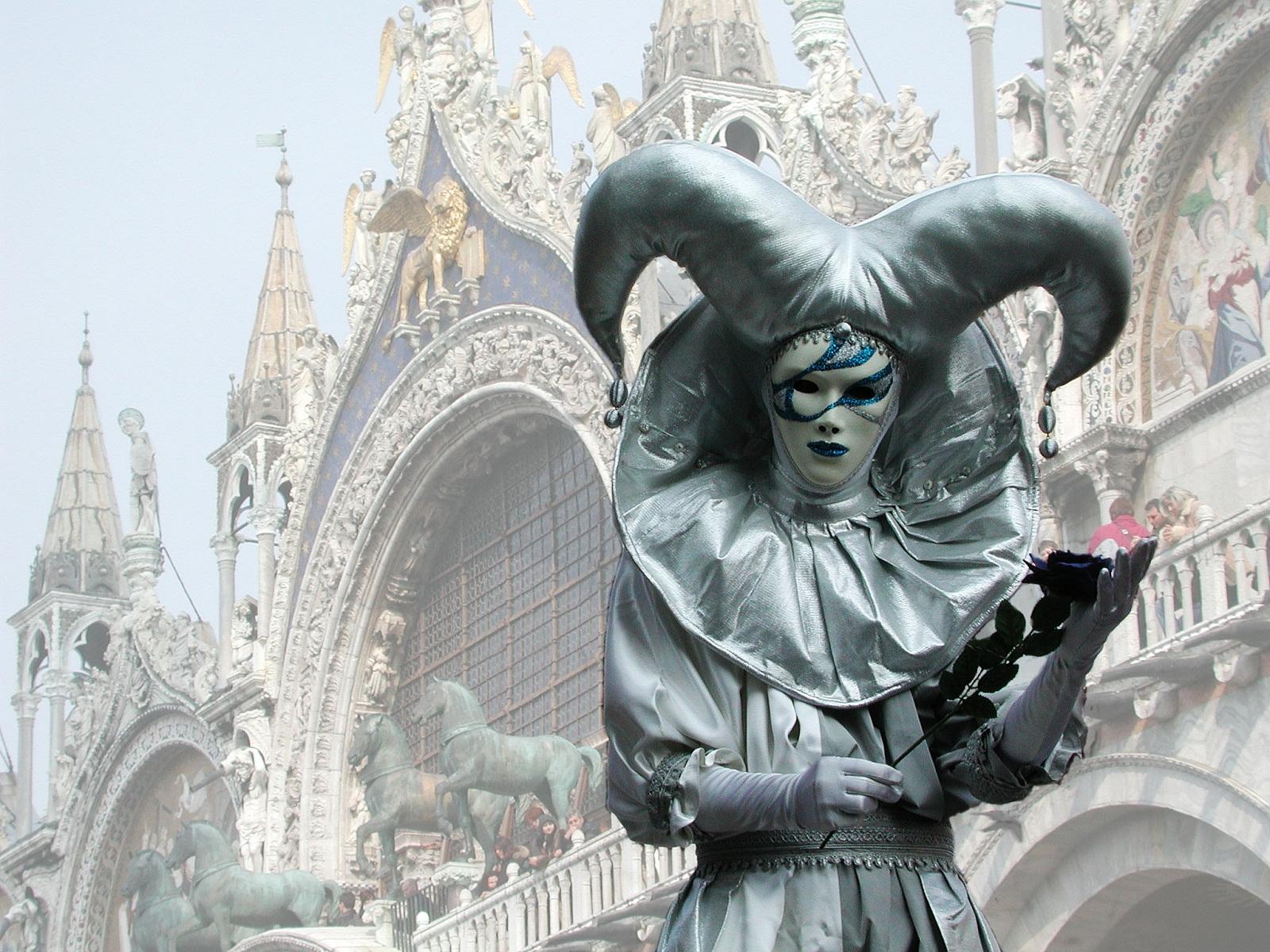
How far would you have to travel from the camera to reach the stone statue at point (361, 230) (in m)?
22.4

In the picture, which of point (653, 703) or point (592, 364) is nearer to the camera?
point (653, 703)

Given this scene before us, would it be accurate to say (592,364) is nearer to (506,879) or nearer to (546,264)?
(546,264)

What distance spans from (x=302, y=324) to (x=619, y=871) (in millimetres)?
11148

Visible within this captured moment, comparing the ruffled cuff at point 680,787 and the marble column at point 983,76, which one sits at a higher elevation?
the marble column at point 983,76

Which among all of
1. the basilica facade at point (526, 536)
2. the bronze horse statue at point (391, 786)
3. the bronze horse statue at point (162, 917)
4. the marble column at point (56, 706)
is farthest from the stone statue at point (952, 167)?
the marble column at point (56, 706)

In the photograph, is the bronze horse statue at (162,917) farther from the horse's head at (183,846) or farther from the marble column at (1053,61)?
the marble column at (1053,61)

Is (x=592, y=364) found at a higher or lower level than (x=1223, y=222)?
higher

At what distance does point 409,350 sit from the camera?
70.4 feet

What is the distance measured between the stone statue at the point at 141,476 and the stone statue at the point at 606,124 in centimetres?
897

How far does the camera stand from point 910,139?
17.0 m

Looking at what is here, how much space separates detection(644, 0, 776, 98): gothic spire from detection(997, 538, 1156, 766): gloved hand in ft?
55.9

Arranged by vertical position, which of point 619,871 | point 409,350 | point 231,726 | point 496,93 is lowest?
point 619,871

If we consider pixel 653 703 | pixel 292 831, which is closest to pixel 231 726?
pixel 292 831

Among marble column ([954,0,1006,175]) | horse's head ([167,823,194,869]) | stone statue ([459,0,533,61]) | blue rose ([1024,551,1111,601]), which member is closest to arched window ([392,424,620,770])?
horse's head ([167,823,194,869])
